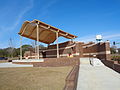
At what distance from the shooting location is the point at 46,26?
24.2 m

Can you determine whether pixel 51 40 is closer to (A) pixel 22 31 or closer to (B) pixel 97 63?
(A) pixel 22 31

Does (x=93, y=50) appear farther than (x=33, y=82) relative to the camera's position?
Yes

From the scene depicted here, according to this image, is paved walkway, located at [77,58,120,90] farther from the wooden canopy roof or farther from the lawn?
the wooden canopy roof

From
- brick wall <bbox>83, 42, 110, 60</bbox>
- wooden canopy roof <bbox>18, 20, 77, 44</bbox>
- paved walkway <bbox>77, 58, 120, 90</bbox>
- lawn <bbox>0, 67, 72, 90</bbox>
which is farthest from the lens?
wooden canopy roof <bbox>18, 20, 77, 44</bbox>

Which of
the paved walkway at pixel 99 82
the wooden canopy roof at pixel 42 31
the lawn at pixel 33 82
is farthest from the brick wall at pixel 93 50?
the lawn at pixel 33 82

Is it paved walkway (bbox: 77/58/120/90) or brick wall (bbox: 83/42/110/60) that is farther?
brick wall (bbox: 83/42/110/60)

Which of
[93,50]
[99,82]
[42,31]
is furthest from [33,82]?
[42,31]

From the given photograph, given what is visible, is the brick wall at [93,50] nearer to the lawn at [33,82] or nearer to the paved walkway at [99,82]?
the paved walkway at [99,82]

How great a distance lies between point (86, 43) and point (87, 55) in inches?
122

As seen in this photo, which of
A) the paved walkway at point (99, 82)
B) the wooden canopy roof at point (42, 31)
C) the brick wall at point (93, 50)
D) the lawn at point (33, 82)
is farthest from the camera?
the wooden canopy roof at point (42, 31)

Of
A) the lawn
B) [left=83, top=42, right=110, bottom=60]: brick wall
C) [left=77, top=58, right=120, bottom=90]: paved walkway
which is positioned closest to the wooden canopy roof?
[left=83, top=42, right=110, bottom=60]: brick wall

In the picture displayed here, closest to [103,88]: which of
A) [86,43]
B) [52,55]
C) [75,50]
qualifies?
[75,50]

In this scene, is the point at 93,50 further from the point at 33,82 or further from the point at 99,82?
the point at 33,82

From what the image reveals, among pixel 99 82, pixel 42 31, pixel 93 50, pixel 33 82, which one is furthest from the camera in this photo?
pixel 42 31
